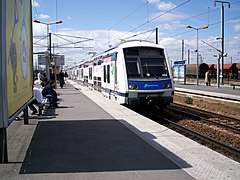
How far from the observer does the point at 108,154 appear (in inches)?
222

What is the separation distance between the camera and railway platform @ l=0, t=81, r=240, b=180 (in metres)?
4.60

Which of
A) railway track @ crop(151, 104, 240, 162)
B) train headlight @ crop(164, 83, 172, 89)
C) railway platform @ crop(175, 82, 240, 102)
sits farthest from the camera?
railway platform @ crop(175, 82, 240, 102)

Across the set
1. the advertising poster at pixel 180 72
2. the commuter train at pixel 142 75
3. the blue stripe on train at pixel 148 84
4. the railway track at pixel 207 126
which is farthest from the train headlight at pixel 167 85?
the advertising poster at pixel 180 72

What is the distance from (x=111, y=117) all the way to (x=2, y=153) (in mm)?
5351

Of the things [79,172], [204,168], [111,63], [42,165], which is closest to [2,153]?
[42,165]

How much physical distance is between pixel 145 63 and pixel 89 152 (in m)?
6.87

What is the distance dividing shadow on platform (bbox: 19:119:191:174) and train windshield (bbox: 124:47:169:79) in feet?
13.2

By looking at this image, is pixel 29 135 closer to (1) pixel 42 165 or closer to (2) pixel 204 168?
(1) pixel 42 165

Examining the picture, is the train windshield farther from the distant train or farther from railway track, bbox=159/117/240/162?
the distant train

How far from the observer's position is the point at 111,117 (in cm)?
1013

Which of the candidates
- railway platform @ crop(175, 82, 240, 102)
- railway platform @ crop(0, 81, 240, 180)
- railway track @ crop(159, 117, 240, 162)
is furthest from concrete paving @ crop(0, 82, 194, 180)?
railway platform @ crop(175, 82, 240, 102)

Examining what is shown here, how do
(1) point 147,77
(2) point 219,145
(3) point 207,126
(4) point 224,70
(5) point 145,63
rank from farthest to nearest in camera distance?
(4) point 224,70
(5) point 145,63
(1) point 147,77
(3) point 207,126
(2) point 219,145

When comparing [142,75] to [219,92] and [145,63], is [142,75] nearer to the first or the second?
[145,63]

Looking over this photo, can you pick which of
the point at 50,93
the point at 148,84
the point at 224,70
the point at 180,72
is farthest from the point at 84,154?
the point at 224,70
